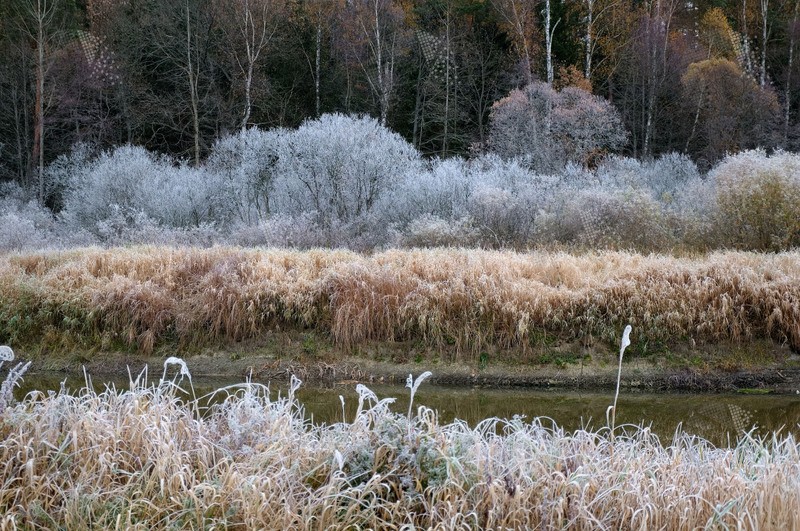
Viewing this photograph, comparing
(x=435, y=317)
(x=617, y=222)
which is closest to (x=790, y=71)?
(x=617, y=222)

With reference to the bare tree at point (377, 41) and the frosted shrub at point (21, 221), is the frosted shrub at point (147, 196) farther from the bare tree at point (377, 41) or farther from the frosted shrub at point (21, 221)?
the bare tree at point (377, 41)

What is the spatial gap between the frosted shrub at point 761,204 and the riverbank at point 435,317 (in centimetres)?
287

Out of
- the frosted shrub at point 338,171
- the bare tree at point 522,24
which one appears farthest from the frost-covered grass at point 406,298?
the bare tree at point 522,24

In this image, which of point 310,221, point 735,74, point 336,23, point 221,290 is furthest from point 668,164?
point 221,290

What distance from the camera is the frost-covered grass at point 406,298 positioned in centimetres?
1012

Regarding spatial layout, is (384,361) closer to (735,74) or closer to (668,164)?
(668,164)

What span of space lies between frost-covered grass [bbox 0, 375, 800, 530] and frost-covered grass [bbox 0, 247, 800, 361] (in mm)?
6344

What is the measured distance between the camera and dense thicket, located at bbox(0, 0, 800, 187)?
28.5 meters

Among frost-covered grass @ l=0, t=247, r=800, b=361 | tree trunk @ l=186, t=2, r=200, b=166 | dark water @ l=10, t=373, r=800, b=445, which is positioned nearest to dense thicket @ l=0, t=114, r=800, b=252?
frost-covered grass @ l=0, t=247, r=800, b=361

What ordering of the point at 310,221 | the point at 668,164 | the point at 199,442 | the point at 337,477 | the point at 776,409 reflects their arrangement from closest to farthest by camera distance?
1. the point at 337,477
2. the point at 199,442
3. the point at 776,409
4. the point at 310,221
5. the point at 668,164

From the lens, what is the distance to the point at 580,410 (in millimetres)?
8453

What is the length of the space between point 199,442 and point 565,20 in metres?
30.7

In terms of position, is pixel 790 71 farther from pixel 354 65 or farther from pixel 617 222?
pixel 354 65

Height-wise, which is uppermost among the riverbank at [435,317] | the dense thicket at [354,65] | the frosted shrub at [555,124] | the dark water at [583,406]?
the dense thicket at [354,65]
